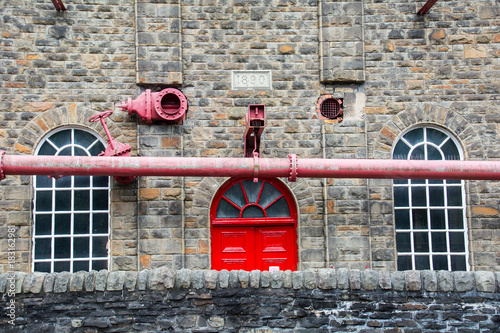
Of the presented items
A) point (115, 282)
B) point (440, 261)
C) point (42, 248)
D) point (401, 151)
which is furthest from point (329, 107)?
point (42, 248)

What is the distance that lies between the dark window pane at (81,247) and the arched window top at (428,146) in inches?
219

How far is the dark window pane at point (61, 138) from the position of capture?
690 cm

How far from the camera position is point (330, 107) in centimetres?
707

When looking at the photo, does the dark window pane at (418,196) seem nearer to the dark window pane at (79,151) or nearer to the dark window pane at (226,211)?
the dark window pane at (226,211)

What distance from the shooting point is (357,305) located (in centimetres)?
443

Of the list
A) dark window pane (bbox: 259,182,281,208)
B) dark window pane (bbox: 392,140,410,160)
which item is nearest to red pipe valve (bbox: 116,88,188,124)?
dark window pane (bbox: 259,182,281,208)

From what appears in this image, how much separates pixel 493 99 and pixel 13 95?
8.42 metres

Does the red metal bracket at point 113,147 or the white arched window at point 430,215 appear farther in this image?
the white arched window at point 430,215

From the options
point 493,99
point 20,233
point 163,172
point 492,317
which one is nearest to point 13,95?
point 20,233

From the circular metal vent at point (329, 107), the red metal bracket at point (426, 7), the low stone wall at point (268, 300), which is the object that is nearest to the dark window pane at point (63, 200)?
the low stone wall at point (268, 300)

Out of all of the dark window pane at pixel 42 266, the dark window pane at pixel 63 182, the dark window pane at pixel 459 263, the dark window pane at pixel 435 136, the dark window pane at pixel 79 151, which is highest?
the dark window pane at pixel 435 136

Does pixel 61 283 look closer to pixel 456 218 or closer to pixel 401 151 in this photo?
pixel 401 151

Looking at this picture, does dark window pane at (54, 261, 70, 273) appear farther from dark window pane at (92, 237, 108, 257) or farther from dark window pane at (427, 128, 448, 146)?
dark window pane at (427, 128, 448, 146)

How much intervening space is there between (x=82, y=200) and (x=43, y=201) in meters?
0.64
